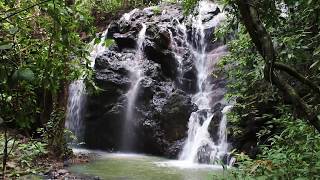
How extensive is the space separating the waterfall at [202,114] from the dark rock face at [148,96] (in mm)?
236

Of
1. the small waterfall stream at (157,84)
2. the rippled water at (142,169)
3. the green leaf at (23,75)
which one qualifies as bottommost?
the rippled water at (142,169)

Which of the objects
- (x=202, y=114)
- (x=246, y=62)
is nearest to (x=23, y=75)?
(x=246, y=62)

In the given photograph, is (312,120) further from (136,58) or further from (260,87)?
(136,58)

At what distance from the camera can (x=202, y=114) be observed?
12312mm

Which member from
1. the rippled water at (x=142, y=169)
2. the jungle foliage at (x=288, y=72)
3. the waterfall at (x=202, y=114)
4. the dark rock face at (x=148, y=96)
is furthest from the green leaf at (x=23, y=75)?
the dark rock face at (x=148, y=96)

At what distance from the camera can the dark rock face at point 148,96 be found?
1261cm

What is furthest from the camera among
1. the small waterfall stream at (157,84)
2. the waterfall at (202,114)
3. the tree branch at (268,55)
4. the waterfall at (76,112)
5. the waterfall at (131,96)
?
the waterfall at (76,112)

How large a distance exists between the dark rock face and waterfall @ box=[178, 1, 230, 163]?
0.24 m

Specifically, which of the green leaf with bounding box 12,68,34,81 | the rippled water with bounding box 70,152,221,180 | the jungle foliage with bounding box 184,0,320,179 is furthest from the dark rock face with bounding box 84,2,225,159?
the green leaf with bounding box 12,68,34,81

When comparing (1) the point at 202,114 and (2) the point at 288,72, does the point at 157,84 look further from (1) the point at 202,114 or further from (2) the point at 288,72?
(2) the point at 288,72

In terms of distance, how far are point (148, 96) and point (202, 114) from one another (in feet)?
6.98

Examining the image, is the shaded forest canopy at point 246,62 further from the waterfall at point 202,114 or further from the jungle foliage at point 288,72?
the waterfall at point 202,114

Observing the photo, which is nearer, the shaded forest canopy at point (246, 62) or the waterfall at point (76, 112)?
the shaded forest canopy at point (246, 62)

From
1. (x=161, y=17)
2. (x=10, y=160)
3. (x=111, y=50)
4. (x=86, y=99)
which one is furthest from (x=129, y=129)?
(x=10, y=160)
